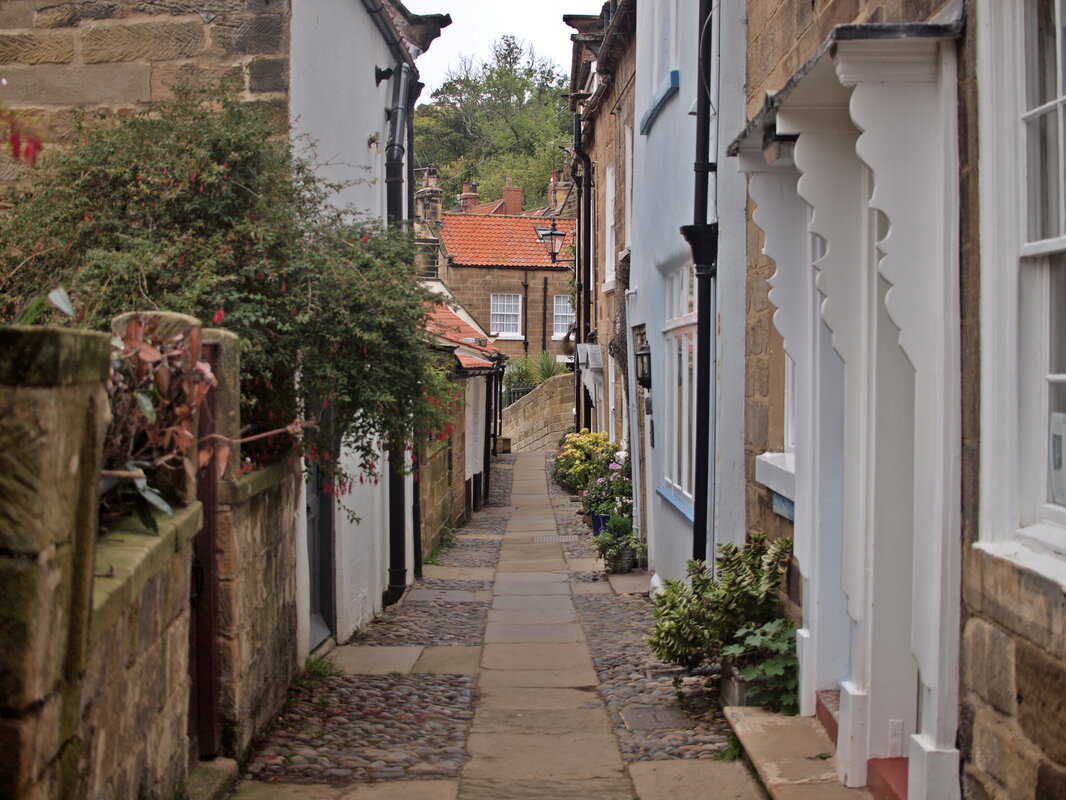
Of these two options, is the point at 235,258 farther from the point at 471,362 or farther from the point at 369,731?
the point at 471,362

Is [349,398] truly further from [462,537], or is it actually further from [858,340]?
[462,537]

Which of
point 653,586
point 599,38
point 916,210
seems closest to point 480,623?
point 653,586

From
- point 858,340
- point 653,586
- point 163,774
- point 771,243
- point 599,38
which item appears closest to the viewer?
point 163,774

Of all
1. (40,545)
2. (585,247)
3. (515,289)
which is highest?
(515,289)

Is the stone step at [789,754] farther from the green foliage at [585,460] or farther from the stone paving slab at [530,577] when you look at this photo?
the green foliage at [585,460]

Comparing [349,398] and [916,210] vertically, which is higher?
[916,210]

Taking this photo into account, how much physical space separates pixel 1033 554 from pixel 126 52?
6.35 metres

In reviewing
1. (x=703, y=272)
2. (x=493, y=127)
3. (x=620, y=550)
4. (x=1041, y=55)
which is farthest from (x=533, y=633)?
(x=493, y=127)

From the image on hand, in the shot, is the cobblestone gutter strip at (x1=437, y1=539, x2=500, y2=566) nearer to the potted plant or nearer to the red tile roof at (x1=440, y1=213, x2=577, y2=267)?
the potted plant

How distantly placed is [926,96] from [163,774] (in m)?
3.46

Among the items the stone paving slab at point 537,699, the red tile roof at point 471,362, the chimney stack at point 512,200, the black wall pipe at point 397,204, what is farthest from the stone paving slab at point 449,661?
the chimney stack at point 512,200

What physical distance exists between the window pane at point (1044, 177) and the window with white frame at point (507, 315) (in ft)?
111

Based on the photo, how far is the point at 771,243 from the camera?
5496mm

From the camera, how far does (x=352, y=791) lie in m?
5.12
